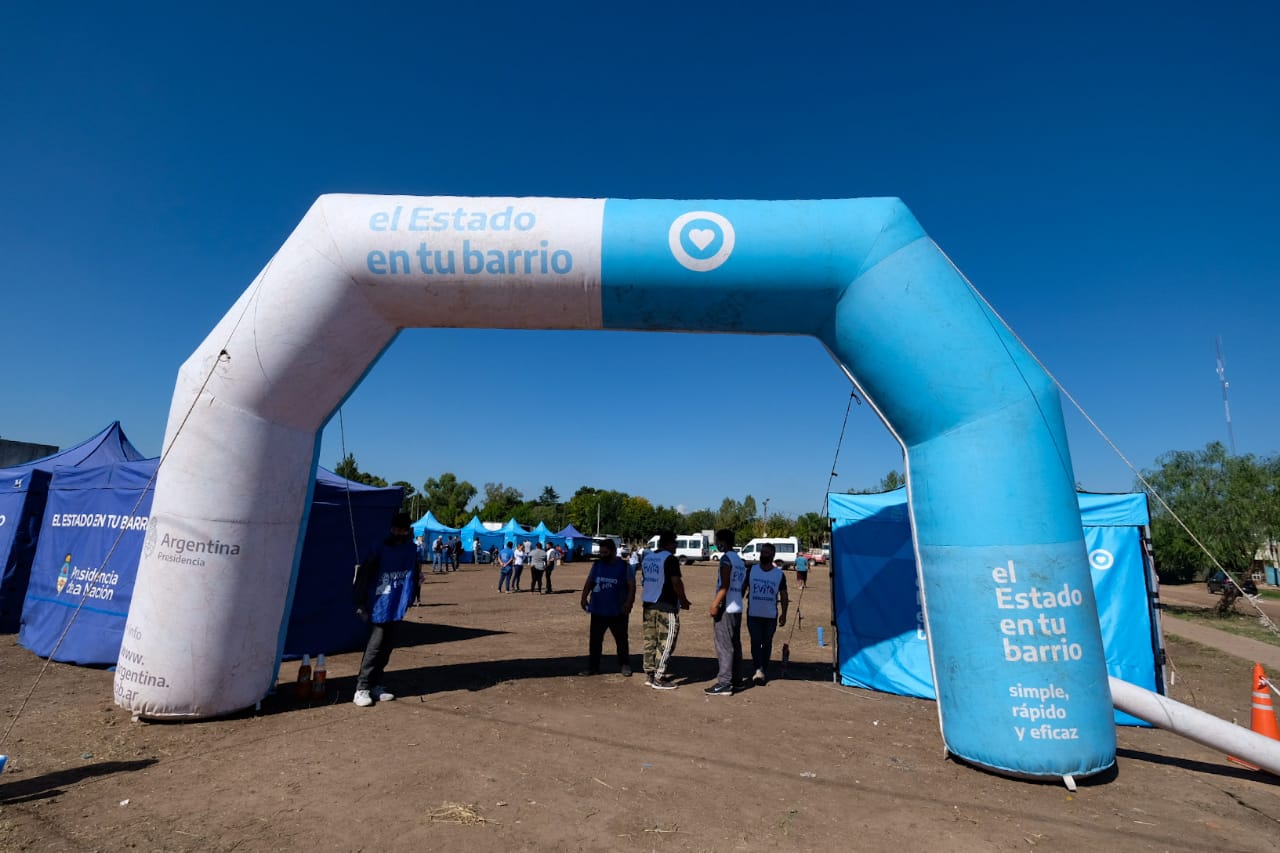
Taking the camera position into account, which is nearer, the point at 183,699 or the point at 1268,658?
the point at 183,699

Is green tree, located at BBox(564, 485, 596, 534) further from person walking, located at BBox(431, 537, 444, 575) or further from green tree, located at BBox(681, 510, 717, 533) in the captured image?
person walking, located at BBox(431, 537, 444, 575)

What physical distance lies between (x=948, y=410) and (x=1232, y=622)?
2082 centimetres

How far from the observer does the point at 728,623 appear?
7.21 meters

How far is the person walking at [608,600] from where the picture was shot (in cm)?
786

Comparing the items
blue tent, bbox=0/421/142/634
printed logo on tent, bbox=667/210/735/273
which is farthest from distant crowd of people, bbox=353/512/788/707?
blue tent, bbox=0/421/142/634

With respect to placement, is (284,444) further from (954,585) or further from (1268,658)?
(1268,658)

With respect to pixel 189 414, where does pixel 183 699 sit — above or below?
below

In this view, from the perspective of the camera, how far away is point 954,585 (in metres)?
4.91

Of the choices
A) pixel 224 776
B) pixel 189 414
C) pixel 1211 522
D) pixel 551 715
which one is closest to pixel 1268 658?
pixel 1211 522

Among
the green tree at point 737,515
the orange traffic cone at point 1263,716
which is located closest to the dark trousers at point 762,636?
the orange traffic cone at point 1263,716

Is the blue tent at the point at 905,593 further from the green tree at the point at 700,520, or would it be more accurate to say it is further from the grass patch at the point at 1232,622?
the green tree at the point at 700,520

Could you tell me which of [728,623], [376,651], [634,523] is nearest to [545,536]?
[728,623]

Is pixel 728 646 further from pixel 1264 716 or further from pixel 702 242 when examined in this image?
pixel 1264 716

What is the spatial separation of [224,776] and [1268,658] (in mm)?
16642
